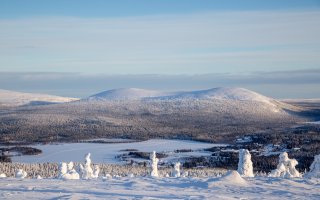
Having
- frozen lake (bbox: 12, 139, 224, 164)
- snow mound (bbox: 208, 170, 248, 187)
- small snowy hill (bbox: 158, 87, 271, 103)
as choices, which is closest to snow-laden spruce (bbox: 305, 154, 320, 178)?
snow mound (bbox: 208, 170, 248, 187)

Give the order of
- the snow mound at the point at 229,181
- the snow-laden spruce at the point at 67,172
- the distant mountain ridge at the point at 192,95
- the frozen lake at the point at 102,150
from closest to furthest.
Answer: the snow mound at the point at 229,181 < the snow-laden spruce at the point at 67,172 < the frozen lake at the point at 102,150 < the distant mountain ridge at the point at 192,95

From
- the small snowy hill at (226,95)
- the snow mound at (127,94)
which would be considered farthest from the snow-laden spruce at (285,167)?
the snow mound at (127,94)

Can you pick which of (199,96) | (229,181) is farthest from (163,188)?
(199,96)

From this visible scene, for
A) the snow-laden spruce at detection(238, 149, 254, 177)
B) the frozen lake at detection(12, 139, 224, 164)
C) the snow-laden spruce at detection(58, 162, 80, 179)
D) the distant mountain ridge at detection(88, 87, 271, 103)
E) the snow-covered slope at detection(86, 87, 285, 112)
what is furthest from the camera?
the distant mountain ridge at detection(88, 87, 271, 103)

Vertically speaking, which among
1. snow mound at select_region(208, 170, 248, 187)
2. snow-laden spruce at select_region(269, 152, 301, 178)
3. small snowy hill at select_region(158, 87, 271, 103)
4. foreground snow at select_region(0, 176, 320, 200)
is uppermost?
small snowy hill at select_region(158, 87, 271, 103)

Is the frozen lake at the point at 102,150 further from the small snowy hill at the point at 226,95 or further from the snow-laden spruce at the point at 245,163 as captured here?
the small snowy hill at the point at 226,95

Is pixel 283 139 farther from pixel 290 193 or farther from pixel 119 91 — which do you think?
pixel 119 91

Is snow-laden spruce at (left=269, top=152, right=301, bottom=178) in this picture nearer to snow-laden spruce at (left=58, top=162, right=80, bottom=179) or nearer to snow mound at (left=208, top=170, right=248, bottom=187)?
snow mound at (left=208, top=170, right=248, bottom=187)
